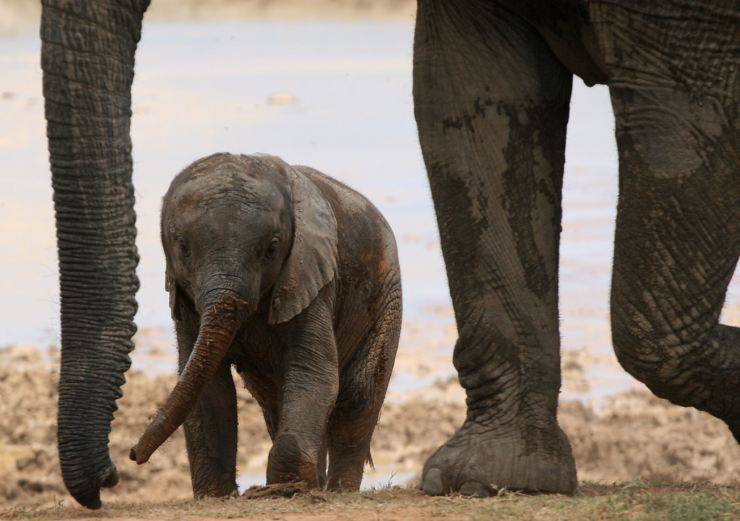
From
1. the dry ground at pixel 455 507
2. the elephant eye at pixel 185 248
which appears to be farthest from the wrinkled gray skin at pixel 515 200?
the elephant eye at pixel 185 248

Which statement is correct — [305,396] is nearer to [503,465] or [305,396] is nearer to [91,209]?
[503,465]

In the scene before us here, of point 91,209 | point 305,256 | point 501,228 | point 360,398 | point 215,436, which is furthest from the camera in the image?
point 360,398

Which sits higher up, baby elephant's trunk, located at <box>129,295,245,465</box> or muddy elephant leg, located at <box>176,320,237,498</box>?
baby elephant's trunk, located at <box>129,295,245,465</box>

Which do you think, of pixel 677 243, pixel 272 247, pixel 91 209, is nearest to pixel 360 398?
pixel 272 247

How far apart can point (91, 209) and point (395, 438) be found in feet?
11.8

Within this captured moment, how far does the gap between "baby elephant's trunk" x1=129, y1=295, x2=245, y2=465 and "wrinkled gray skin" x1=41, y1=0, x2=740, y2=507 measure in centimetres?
20

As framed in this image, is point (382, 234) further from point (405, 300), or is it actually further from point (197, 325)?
point (405, 300)

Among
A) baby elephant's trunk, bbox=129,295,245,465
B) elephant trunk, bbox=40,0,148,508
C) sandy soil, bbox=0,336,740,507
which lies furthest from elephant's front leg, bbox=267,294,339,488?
sandy soil, bbox=0,336,740,507

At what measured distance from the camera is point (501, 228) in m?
5.53

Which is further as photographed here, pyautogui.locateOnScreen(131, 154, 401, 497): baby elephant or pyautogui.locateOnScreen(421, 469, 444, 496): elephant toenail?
pyautogui.locateOnScreen(131, 154, 401, 497): baby elephant

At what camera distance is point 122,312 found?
16.1ft

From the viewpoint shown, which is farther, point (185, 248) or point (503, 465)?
point (185, 248)

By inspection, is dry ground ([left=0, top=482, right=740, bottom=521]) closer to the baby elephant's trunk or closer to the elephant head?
the baby elephant's trunk

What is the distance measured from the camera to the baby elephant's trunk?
5.18 meters
